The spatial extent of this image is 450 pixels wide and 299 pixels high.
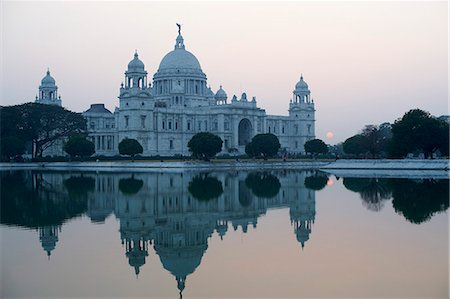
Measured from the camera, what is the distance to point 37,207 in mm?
28797

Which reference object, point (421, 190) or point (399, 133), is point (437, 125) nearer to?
point (399, 133)

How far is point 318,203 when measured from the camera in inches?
1200

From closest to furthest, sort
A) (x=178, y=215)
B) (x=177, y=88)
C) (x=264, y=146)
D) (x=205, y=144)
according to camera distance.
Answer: (x=178, y=215)
(x=205, y=144)
(x=264, y=146)
(x=177, y=88)

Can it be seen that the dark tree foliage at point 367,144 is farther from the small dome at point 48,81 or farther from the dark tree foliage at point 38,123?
the small dome at point 48,81

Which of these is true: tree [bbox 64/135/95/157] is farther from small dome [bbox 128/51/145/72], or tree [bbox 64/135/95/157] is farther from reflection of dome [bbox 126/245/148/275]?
reflection of dome [bbox 126/245/148/275]

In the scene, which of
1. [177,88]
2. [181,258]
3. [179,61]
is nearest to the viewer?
[181,258]

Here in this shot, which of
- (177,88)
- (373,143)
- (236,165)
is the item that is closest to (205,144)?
(236,165)

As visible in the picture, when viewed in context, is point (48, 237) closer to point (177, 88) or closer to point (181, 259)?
point (181, 259)

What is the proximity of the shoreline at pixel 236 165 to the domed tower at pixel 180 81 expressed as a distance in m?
34.5

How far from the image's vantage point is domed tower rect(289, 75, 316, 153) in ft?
406

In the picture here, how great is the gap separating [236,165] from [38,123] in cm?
2966

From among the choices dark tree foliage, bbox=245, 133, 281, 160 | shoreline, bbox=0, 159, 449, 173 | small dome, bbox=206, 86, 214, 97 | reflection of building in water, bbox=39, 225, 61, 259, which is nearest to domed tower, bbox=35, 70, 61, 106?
small dome, bbox=206, 86, 214, 97

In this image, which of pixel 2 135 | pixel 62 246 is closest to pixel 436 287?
pixel 62 246

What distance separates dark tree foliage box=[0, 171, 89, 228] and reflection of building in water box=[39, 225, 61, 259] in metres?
0.79
